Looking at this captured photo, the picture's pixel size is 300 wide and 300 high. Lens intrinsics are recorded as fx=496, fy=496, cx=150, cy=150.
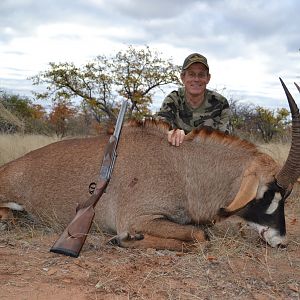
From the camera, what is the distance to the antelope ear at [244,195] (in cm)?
409

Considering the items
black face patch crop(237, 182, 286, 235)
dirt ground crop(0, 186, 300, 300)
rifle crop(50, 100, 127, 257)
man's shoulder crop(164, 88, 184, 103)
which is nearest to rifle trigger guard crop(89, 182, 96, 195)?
rifle crop(50, 100, 127, 257)

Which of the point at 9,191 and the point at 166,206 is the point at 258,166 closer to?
the point at 166,206

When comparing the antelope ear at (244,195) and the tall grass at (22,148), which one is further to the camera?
the tall grass at (22,148)

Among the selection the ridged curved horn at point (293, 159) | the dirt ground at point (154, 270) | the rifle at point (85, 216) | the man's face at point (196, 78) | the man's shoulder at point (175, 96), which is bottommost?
the dirt ground at point (154, 270)

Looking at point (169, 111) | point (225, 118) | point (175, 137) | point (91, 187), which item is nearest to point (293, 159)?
point (175, 137)

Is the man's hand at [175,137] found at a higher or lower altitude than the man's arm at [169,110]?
lower

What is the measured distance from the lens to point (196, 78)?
5609mm

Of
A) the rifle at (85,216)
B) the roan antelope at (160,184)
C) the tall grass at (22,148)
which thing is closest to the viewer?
the rifle at (85,216)

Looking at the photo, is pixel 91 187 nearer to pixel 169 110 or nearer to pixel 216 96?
pixel 169 110

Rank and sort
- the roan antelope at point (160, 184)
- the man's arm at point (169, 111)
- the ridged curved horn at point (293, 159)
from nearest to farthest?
the ridged curved horn at point (293, 159), the roan antelope at point (160, 184), the man's arm at point (169, 111)

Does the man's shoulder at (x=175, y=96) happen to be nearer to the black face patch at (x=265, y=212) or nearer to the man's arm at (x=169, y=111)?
the man's arm at (x=169, y=111)

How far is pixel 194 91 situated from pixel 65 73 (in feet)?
67.5

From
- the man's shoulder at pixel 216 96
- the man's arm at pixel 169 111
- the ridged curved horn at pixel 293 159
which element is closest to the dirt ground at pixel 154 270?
the ridged curved horn at pixel 293 159

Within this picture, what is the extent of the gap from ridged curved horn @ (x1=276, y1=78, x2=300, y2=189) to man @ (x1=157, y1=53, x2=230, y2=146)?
156cm
